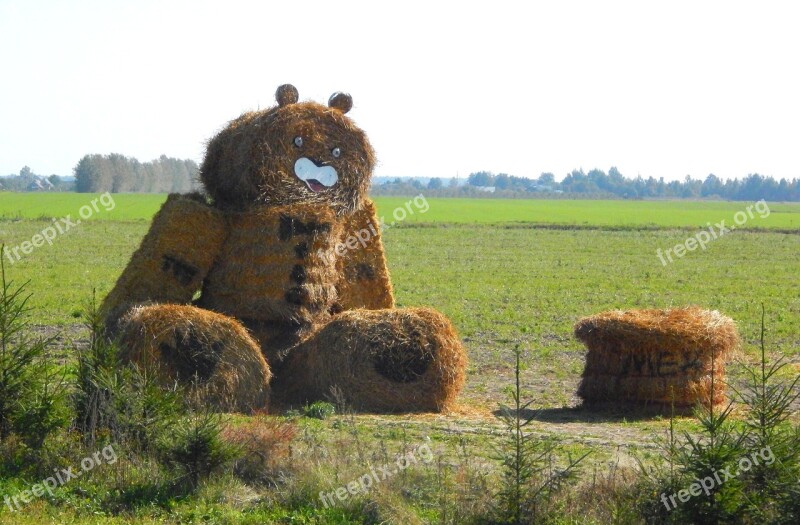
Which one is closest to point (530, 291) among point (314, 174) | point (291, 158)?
point (314, 174)

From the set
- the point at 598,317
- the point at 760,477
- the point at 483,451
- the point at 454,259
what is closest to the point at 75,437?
the point at 483,451

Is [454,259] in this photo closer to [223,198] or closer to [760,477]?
[223,198]

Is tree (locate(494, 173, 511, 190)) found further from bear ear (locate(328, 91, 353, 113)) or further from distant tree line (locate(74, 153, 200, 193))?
bear ear (locate(328, 91, 353, 113))

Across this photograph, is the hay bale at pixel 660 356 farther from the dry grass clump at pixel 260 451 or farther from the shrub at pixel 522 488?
the dry grass clump at pixel 260 451

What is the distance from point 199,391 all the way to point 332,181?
9.79ft

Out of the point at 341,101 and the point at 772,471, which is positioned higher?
the point at 341,101

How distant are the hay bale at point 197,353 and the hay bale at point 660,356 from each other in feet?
12.7

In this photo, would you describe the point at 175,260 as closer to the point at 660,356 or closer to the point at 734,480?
the point at 660,356

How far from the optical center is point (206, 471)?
7.30 meters

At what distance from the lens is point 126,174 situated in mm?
109812

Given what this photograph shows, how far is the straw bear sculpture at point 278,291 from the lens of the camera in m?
9.71

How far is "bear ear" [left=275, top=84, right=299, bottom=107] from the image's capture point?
1137 cm

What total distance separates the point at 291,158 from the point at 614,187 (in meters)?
174

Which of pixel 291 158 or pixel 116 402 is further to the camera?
pixel 291 158
